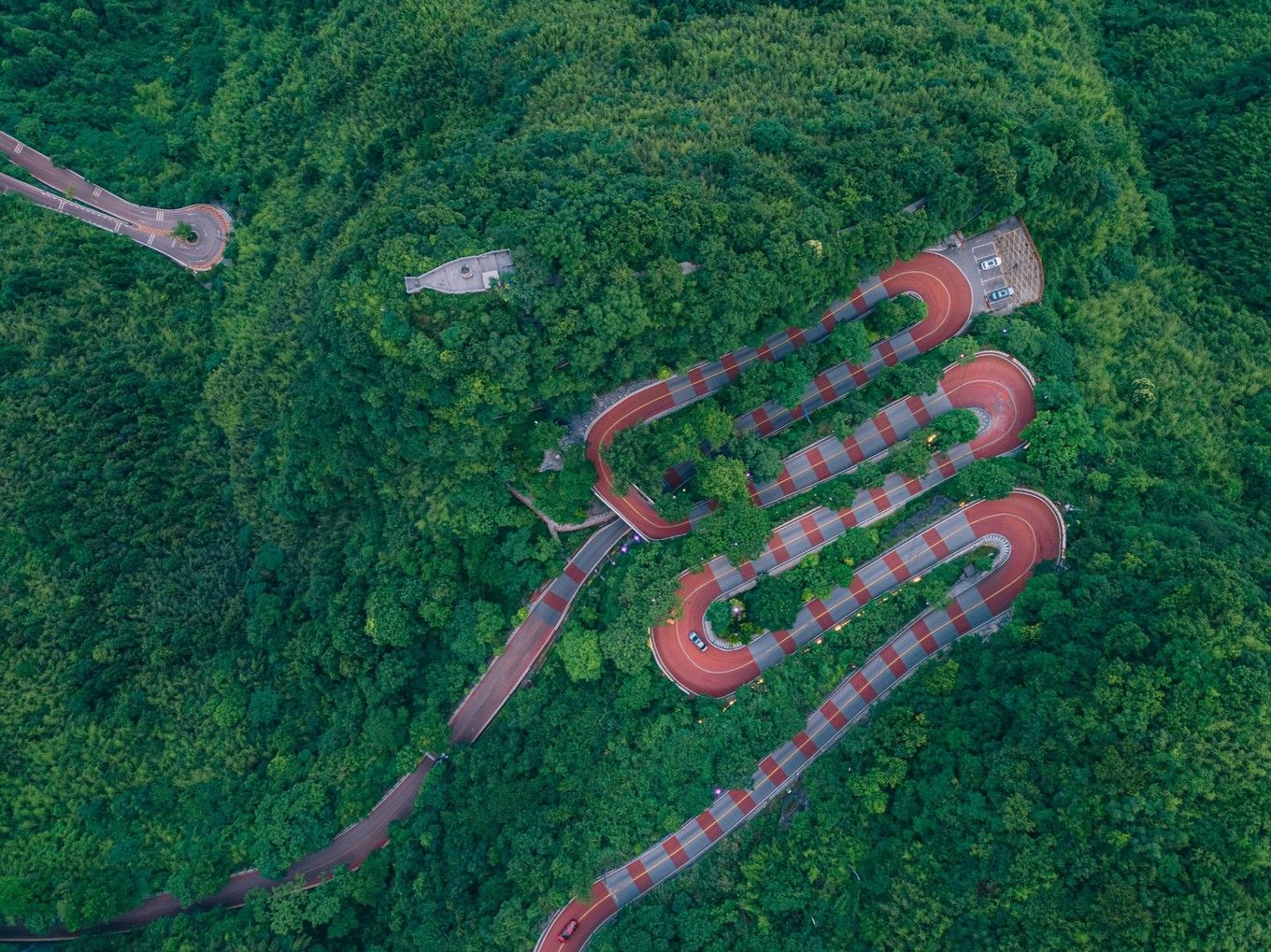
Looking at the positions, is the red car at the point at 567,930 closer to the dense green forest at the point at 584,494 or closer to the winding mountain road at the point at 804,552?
the winding mountain road at the point at 804,552

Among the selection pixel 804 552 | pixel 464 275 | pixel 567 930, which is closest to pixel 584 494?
pixel 804 552

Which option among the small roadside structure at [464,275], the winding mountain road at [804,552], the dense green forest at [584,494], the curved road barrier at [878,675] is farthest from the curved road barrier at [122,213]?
the curved road barrier at [878,675]

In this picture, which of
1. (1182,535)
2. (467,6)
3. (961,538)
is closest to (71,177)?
(467,6)

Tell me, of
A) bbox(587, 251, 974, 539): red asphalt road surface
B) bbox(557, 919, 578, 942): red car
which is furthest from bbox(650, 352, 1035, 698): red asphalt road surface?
bbox(557, 919, 578, 942): red car

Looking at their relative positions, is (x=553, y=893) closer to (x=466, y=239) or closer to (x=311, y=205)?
(x=466, y=239)

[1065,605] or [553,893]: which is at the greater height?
[1065,605]

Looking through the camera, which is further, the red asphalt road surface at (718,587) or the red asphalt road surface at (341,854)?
the red asphalt road surface at (341,854)
